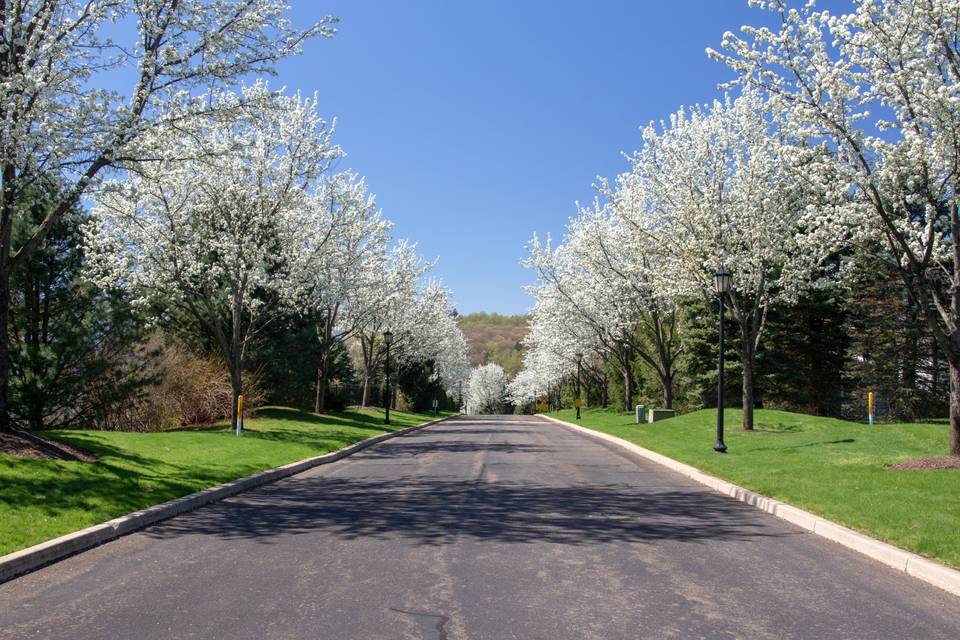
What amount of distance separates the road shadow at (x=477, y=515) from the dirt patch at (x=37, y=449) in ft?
10.4

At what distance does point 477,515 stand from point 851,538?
14.3 feet

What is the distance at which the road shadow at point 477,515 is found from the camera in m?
8.69

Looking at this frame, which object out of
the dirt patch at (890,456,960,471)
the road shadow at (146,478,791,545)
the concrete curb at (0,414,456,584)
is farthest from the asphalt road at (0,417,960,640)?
the dirt patch at (890,456,960,471)

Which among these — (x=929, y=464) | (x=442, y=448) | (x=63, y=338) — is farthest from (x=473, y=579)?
(x=63, y=338)

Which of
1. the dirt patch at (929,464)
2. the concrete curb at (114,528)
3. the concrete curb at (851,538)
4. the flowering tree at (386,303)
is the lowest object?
the concrete curb at (114,528)

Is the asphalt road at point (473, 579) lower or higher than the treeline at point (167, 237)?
lower

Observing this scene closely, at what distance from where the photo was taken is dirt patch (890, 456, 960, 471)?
43.2 feet

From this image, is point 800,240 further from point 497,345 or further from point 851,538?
point 497,345

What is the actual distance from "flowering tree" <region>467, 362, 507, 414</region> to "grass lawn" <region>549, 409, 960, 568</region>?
89.0 m

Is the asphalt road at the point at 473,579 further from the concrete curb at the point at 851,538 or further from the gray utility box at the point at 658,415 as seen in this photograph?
the gray utility box at the point at 658,415

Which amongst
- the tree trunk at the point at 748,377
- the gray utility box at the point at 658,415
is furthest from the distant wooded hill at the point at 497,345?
the tree trunk at the point at 748,377

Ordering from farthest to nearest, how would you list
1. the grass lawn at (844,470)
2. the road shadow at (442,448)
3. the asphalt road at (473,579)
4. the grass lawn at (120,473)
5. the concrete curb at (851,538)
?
the road shadow at (442,448)
the grass lawn at (844,470)
the grass lawn at (120,473)
the concrete curb at (851,538)
the asphalt road at (473,579)

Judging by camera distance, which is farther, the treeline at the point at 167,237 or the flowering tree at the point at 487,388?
the flowering tree at the point at 487,388

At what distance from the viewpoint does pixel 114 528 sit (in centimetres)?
835
